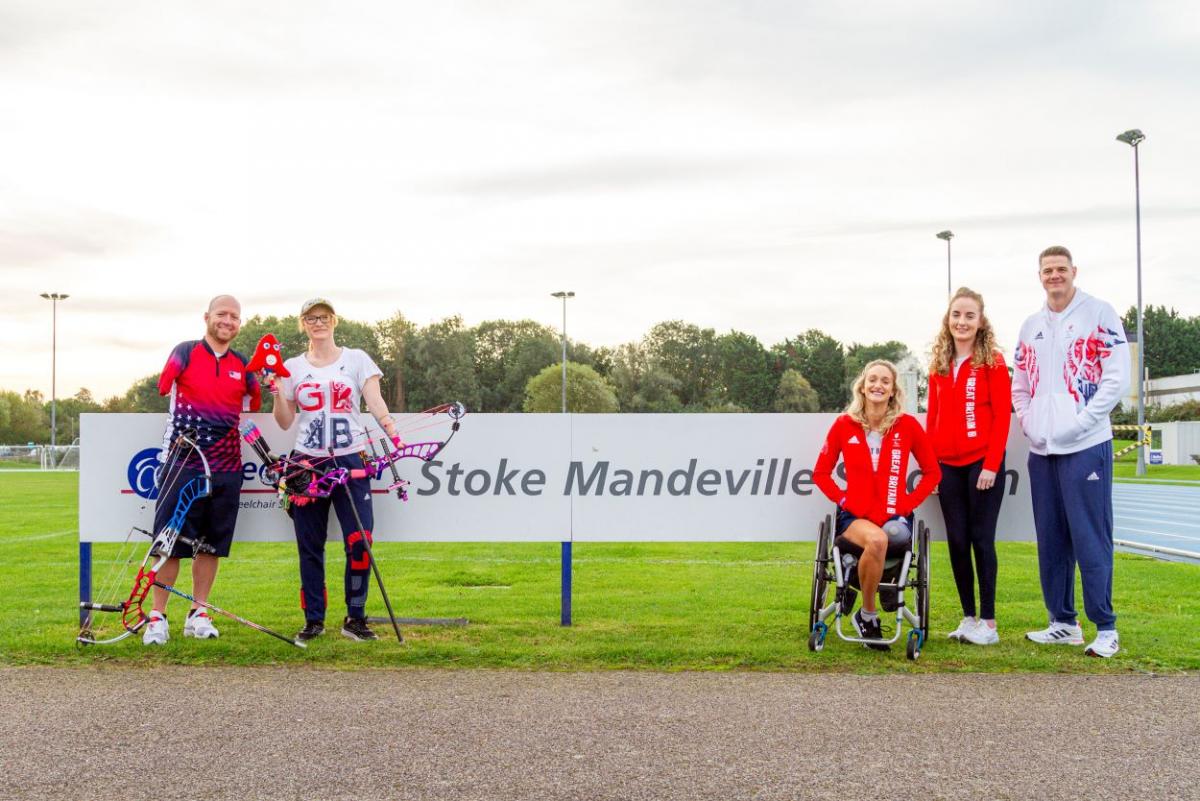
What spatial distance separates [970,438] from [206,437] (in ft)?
14.8

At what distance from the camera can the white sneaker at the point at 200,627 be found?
620 centimetres

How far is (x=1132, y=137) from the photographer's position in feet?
122

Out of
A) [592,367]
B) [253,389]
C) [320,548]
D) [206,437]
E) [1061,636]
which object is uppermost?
[592,367]

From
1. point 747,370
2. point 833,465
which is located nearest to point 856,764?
point 833,465

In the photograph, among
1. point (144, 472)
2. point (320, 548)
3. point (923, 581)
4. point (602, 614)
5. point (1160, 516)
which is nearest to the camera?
point (923, 581)

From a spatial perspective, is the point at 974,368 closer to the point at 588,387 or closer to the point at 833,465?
the point at 833,465

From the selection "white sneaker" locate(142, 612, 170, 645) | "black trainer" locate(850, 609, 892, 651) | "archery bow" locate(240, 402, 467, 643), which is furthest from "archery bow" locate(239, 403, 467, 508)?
"black trainer" locate(850, 609, 892, 651)

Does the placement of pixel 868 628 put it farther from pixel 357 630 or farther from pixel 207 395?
pixel 207 395

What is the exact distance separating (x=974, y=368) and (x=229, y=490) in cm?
449

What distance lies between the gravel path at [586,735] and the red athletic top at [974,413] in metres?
1.38

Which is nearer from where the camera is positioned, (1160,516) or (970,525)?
(970,525)

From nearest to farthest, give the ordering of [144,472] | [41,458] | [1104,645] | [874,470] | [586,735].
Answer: [586,735] < [1104,645] < [874,470] < [144,472] < [41,458]

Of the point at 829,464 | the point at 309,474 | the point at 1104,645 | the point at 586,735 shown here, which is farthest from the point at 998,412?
the point at 309,474

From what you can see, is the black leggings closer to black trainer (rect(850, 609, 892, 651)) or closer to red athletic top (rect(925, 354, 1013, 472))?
red athletic top (rect(925, 354, 1013, 472))
